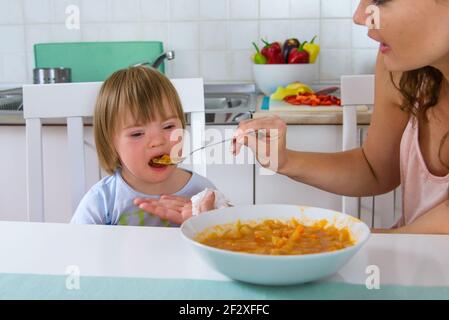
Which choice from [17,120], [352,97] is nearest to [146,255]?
[352,97]

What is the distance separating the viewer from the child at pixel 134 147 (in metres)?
1.34

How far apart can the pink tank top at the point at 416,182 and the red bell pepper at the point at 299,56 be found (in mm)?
930

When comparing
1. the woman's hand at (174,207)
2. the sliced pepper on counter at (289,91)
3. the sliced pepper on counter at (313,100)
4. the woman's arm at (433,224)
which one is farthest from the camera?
the sliced pepper on counter at (289,91)

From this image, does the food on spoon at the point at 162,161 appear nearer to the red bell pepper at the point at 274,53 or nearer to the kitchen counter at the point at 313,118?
the kitchen counter at the point at 313,118

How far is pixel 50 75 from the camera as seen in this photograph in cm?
223

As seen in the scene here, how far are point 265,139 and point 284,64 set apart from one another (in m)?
1.08

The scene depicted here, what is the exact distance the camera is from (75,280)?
802 mm

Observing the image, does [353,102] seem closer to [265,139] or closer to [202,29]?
[265,139]

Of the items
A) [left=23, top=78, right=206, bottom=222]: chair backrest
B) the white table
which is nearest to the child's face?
[left=23, top=78, right=206, bottom=222]: chair backrest

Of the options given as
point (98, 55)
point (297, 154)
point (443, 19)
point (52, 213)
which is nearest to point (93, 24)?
Answer: point (98, 55)

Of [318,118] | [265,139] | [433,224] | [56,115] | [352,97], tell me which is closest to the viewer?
[433,224]

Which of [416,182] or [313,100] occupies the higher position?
[313,100]

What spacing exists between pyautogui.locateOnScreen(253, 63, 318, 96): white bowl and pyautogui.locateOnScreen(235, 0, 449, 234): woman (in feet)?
2.72

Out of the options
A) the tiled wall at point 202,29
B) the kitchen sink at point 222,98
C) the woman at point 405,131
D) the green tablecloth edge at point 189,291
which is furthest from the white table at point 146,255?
the tiled wall at point 202,29
